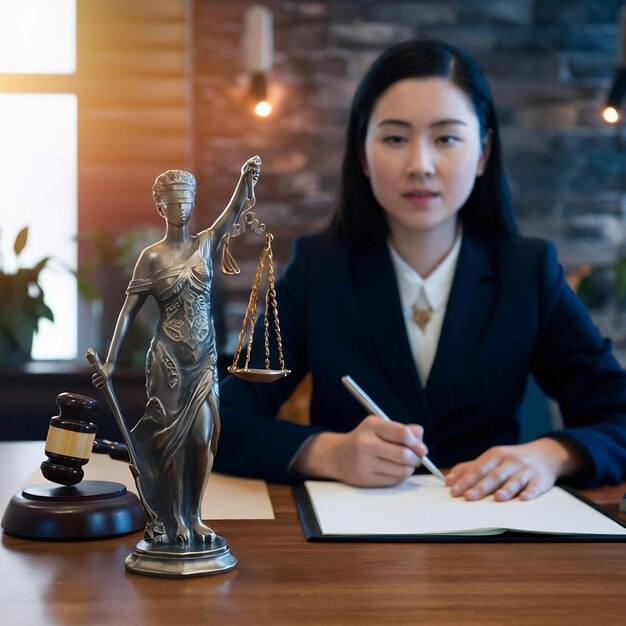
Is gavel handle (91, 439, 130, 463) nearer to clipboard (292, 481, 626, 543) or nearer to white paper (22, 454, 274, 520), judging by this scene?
white paper (22, 454, 274, 520)

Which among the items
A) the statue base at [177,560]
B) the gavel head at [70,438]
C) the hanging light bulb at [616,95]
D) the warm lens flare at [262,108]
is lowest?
the statue base at [177,560]

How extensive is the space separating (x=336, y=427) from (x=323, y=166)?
2.28 meters

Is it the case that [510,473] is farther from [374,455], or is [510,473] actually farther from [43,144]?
[43,144]

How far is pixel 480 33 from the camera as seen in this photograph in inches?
156

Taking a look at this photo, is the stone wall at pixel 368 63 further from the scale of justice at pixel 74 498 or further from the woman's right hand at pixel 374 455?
the scale of justice at pixel 74 498

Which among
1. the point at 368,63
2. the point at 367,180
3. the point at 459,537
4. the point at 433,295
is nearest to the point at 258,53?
the point at 368,63

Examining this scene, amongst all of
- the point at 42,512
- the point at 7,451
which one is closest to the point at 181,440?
the point at 42,512

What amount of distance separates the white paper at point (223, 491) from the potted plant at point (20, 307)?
182cm

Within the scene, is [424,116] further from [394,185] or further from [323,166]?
[323,166]

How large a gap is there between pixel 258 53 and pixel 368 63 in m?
0.49

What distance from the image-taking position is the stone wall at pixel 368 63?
3.92 m

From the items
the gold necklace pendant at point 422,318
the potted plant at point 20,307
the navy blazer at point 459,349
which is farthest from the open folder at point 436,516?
the potted plant at point 20,307

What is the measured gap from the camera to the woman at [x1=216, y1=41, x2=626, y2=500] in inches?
66.5

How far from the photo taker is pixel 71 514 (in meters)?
0.96
